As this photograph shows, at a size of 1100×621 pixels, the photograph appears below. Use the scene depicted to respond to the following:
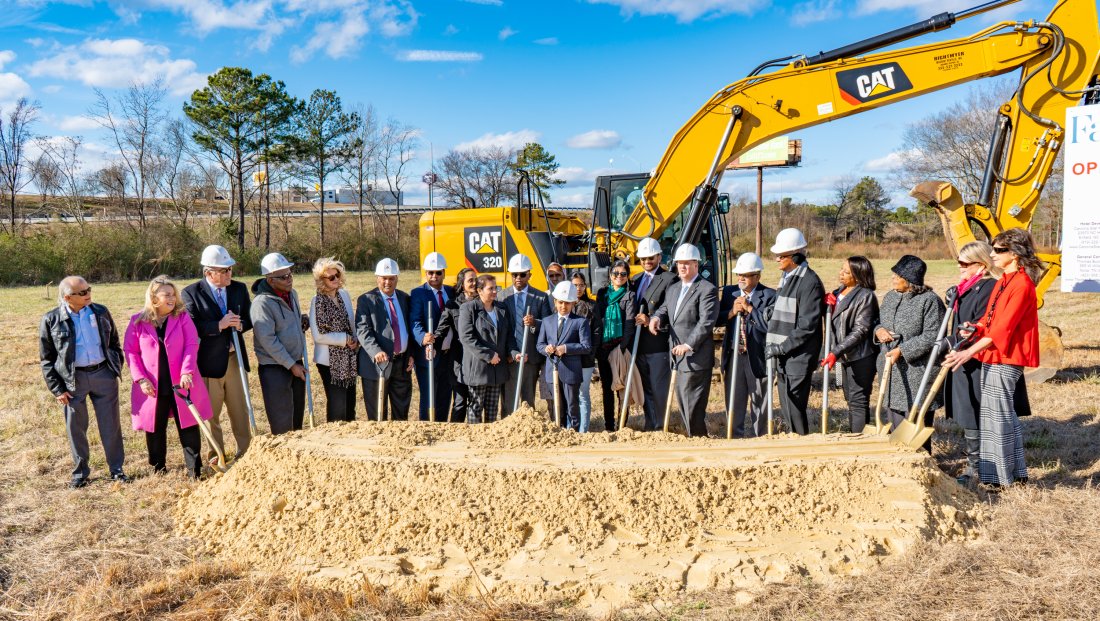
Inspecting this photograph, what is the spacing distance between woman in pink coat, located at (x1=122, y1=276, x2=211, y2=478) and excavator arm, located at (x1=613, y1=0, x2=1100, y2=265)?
494 centimetres

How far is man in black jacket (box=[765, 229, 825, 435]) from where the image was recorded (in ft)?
17.8

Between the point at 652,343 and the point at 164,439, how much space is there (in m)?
4.11

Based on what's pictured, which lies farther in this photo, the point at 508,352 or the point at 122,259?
the point at 122,259

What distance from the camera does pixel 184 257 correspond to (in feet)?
86.2

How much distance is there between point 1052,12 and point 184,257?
26363 mm

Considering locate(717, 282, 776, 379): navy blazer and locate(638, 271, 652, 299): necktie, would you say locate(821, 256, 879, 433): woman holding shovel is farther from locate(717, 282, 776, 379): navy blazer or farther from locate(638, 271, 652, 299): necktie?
locate(638, 271, 652, 299): necktie

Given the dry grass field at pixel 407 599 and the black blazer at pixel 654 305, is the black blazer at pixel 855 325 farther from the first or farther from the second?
the black blazer at pixel 654 305

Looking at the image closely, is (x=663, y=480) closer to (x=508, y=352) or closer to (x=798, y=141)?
(x=508, y=352)

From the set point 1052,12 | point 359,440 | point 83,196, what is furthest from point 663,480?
point 83,196

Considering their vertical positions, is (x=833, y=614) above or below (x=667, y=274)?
below

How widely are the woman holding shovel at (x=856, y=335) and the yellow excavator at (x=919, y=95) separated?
256cm

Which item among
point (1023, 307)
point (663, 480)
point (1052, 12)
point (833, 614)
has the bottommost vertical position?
point (833, 614)

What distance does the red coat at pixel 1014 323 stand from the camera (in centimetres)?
473

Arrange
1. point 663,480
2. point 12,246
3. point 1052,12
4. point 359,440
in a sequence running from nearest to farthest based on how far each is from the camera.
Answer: point 663,480
point 359,440
point 1052,12
point 12,246
